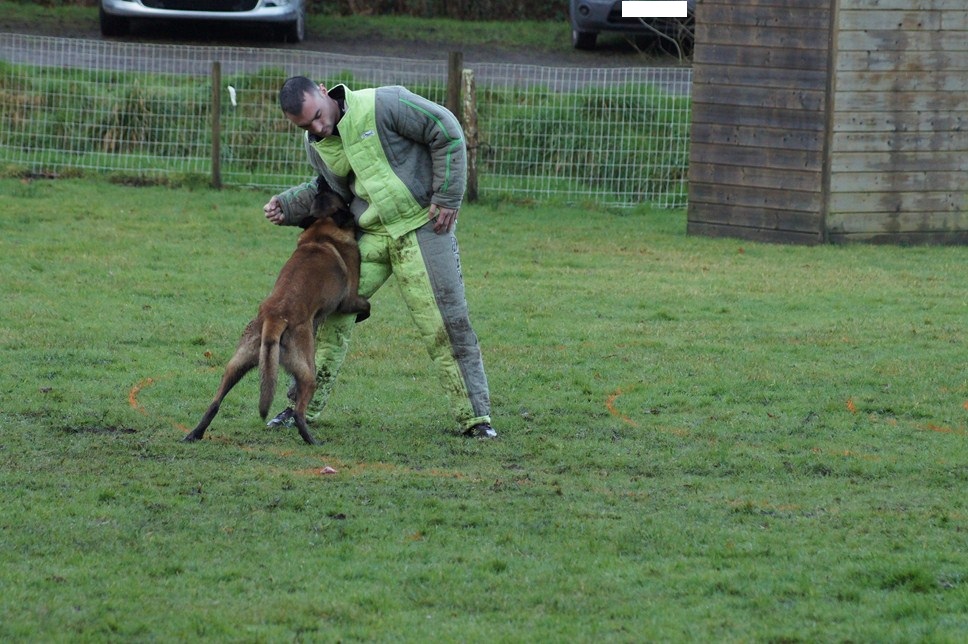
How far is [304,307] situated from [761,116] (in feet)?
25.4

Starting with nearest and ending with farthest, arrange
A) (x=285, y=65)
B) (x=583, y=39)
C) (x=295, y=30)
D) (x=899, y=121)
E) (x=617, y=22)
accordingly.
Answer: (x=899, y=121) → (x=285, y=65) → (x=295, y=30) → (x=617, y=22) → (x=583, y=39)

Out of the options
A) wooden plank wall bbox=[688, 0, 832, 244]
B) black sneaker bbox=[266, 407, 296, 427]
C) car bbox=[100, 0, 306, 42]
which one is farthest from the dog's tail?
car bbox=[100, 0, 306, 42]

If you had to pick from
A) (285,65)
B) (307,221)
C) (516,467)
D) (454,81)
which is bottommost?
(516,467)

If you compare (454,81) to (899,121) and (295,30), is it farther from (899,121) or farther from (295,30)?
(295,30)

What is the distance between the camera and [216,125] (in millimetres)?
15102

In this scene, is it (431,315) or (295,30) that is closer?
(431,315)

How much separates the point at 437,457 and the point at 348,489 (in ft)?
2.46

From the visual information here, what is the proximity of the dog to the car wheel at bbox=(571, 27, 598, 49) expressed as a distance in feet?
47.5

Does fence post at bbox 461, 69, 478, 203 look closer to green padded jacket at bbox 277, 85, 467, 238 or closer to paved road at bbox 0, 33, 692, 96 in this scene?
paved road at bbox 0, 33, 692, 96

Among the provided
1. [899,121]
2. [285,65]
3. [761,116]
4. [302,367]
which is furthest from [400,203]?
[285,65]

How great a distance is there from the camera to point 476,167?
1527 centimetres

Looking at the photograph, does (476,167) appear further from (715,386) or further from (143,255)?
(715,386)

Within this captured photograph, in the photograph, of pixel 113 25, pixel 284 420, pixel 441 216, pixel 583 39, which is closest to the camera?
pixel 441 216

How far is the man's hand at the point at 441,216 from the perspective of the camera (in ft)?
21.5
